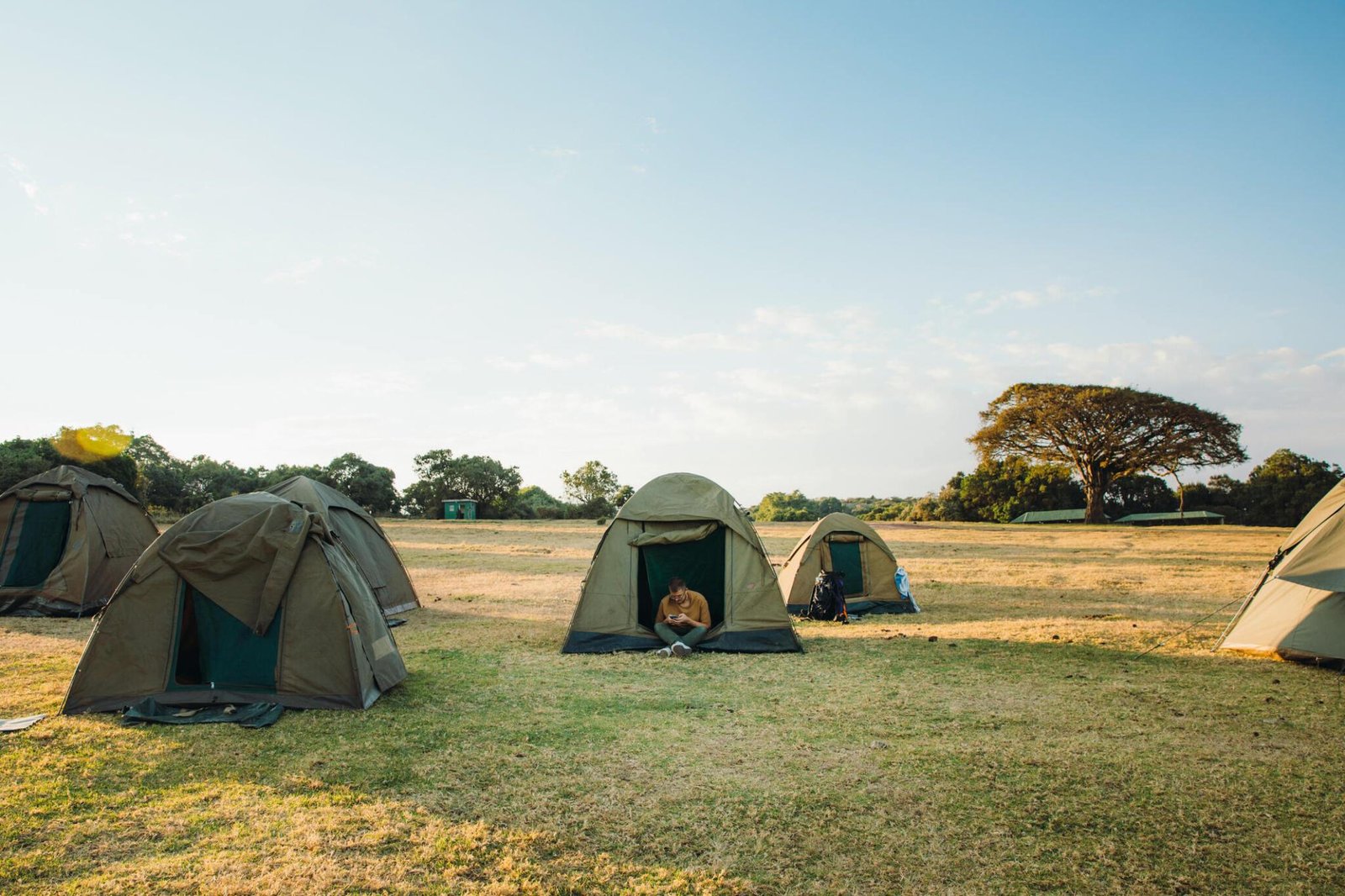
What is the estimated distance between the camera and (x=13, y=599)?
1343 cm

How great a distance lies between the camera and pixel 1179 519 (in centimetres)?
4906

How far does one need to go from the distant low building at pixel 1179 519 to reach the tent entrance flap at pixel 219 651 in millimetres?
51576

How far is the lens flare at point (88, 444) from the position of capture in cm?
3406

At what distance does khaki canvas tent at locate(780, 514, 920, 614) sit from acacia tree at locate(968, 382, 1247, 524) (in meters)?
33.4

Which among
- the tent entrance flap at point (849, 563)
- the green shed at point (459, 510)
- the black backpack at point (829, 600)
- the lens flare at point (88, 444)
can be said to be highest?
the lens flare at point (88, 444)

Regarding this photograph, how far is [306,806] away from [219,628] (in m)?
3.44

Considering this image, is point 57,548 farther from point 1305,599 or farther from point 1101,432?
point 1101,432

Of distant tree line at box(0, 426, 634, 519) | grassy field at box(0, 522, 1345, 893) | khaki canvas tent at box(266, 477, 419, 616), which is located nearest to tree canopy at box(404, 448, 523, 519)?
distant tree line at box(0, 426, 634, 519)

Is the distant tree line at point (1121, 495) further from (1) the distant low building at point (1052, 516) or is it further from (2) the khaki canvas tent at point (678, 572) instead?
(2) the khaki canvas tent at point (678, 572)

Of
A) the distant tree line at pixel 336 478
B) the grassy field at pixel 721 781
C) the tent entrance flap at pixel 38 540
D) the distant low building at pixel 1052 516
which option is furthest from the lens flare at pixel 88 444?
the distant low building at pixel 1052 516

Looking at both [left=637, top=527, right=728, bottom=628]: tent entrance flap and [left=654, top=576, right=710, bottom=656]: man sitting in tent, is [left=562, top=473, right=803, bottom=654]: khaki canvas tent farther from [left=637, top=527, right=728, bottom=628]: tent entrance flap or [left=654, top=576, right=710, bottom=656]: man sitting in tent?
[left=654, top=576, right=710, bottom=656]: man sitting in tent

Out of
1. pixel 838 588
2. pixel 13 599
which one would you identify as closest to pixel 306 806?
pixel 838 588

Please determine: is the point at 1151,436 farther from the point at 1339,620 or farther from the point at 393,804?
the point at 393,804

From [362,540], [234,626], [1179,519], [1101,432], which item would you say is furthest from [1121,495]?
[234,626]
